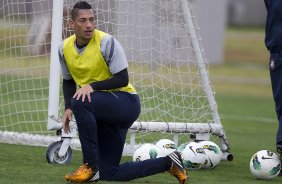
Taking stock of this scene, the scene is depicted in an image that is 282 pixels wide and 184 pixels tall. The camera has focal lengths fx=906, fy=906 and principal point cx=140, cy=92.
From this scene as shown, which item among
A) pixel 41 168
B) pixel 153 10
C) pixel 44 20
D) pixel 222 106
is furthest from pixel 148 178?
pixel 222 106

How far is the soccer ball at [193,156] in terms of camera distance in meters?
9.40

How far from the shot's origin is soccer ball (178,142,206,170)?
9398mm

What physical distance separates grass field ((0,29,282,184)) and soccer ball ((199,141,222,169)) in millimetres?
85

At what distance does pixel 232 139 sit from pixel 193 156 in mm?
3784

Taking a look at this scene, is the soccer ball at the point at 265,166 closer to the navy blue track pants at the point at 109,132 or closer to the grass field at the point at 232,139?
the grass field at the point at 232,139

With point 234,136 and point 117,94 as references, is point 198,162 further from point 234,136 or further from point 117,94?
point 234,136

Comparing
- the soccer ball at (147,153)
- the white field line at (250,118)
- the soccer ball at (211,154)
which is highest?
the soccer ball at (147,153)

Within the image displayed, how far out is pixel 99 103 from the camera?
7.90 meters

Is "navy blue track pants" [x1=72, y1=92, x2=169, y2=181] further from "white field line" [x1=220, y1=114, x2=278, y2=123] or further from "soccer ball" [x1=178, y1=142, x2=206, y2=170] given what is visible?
"white field line" [x1=220, y1=114, x2=278, y2=123]

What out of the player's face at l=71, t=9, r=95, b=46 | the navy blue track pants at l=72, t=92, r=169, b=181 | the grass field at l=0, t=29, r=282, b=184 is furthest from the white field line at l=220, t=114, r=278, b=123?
the player's face at l=71, t=9, r=95, b=46

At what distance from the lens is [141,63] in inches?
430

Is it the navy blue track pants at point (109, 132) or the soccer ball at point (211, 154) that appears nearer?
the navy blue track pants at point (109, 132)

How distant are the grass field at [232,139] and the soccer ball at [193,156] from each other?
10cm

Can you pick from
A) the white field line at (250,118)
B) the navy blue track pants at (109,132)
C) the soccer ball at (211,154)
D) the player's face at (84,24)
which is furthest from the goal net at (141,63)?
the white field line at (250,118)
